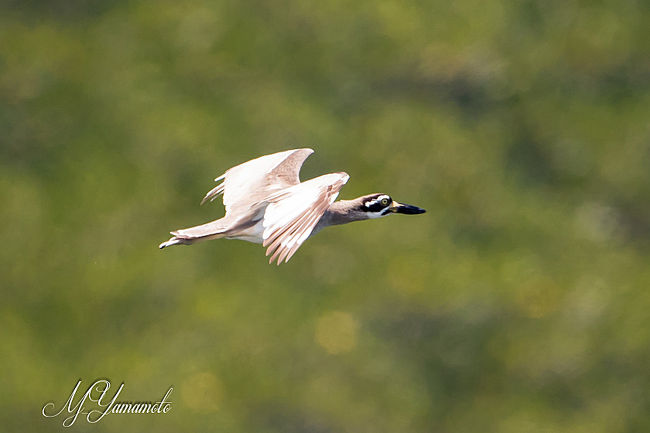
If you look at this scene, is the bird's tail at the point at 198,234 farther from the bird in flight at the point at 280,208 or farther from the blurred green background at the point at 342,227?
the blurred green background at the point at 342,227

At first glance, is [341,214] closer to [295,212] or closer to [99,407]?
[295,212]

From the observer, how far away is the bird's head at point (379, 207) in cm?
1477

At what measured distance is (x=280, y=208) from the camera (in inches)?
498

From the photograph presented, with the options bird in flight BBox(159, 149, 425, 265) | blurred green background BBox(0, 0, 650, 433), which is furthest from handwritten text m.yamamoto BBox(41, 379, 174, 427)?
bird in flight BBox(159, 149, 425, 265)

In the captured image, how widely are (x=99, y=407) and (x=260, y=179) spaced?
7896mm

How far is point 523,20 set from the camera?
2803 centimetres

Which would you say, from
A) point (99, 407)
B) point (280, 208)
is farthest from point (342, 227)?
point (280, 208)

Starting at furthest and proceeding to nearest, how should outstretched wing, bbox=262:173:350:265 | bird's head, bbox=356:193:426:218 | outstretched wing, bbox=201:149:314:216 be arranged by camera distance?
bird's head, bbox=356:193:426:218, outstretched wing, bbox=201:149:314:216, outstretched wing, bbox=262:173:350:265

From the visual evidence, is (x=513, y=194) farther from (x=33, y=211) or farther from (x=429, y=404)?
(x=33, y=211)

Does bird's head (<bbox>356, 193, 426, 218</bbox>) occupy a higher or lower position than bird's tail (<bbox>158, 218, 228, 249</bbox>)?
higher

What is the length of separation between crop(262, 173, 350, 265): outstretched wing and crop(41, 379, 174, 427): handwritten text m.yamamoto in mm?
8984

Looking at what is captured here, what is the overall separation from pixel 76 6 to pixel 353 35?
708cm

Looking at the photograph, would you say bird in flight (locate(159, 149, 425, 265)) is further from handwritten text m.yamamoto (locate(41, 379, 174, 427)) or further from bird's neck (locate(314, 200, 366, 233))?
handwritten text m.yamamoto (locate(41, 379, 174, 427))

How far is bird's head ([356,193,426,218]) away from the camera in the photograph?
14766mm
